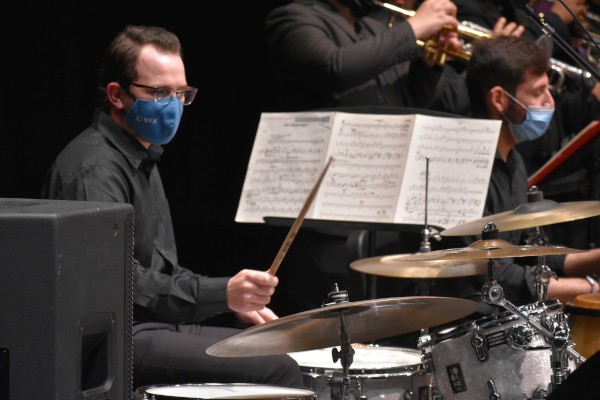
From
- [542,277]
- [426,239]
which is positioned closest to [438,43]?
[426,239]

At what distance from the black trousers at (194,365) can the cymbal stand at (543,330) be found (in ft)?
1.95

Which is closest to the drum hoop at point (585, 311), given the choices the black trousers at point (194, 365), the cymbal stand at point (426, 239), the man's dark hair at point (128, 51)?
the cymbal stand at point (426, 239)

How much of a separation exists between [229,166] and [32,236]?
317 cm

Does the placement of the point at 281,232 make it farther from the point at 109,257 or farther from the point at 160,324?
the point at 109,257

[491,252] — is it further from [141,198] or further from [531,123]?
[531,123]

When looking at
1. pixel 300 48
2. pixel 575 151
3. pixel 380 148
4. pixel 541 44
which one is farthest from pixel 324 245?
pixel 541 44

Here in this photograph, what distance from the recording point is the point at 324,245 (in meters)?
4.36

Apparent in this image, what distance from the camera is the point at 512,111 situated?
448 centimetres

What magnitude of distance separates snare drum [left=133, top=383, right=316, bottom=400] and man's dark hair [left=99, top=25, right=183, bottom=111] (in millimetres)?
1081

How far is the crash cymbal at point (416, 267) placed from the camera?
328cm

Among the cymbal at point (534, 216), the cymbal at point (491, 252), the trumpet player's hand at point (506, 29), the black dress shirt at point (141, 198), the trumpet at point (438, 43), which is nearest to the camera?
the cymbal at point (491, 252)

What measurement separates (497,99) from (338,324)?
1959mm

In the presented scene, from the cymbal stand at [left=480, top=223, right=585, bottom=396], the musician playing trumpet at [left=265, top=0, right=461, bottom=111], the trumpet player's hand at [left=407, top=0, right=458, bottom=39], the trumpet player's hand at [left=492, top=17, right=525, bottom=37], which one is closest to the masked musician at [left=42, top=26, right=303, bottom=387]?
the cymbal stand at [left=480, top=223, right=585, bottom=396]

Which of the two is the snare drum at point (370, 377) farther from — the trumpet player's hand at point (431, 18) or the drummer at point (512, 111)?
the trumpet player's hand at point (431, 18)
